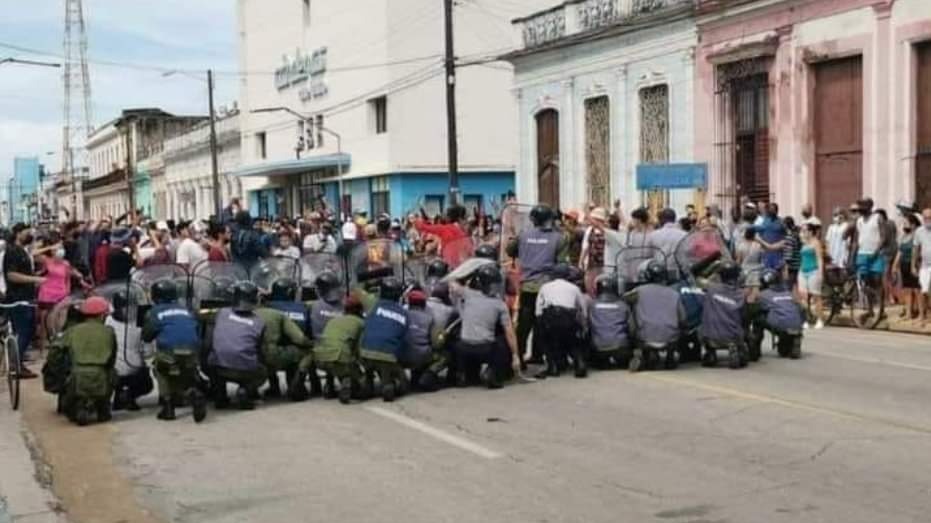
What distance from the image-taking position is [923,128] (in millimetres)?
23328

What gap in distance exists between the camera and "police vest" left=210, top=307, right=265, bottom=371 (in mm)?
12719

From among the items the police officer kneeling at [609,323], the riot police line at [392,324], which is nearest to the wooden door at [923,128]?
the riot police line at [392,324]

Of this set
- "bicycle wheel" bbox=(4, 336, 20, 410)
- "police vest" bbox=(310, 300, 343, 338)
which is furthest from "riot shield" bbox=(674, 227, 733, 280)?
"bicycle wheel" bbox=(4, 336, 20, 410)

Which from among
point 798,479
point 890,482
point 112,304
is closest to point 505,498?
point 798,479

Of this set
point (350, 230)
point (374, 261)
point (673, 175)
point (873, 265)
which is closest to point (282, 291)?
point (374, 261)

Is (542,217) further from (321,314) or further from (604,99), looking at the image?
(604,99)

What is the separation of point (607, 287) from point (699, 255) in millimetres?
1852

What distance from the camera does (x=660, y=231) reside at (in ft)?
54.6

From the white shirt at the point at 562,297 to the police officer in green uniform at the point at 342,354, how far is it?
2224 mm

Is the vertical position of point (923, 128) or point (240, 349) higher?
point (923, 128)

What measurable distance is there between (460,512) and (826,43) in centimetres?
1940

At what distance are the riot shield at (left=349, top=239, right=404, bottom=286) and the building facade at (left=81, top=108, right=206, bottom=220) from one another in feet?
218

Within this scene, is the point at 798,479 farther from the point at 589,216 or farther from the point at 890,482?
the point at 589,216

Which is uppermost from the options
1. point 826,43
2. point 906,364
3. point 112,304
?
point 826,43
